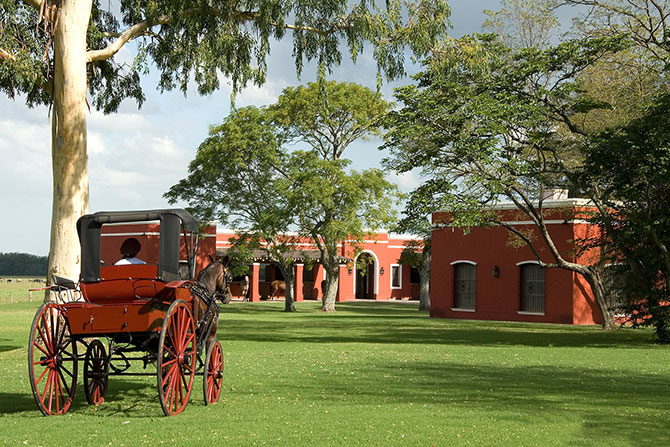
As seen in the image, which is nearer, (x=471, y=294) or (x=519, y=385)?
(x=519, y=385)

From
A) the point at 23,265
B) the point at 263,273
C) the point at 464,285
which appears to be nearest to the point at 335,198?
the point at 464,285

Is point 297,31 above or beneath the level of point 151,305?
above

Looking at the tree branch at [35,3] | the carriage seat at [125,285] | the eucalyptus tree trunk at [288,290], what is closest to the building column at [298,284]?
the eucalyptus tree trunk at [288,290]

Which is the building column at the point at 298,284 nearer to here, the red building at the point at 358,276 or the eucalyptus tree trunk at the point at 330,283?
the red building at the point at 358,276

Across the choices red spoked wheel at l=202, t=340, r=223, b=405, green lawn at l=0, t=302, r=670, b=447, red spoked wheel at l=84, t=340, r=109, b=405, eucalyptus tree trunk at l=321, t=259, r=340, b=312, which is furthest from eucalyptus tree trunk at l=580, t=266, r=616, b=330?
red spoked wheel at l=84, t=340, r=109, b=405

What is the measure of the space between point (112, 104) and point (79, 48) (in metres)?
4.90

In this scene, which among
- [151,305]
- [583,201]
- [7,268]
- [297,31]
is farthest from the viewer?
[7,268]

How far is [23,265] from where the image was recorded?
112062 mm

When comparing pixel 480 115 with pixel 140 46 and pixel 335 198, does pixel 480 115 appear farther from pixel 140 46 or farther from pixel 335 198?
pixel 335 198

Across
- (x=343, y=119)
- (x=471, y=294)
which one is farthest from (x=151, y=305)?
(x=343, y=119)

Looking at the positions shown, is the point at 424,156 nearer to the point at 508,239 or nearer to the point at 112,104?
the point at 112,104

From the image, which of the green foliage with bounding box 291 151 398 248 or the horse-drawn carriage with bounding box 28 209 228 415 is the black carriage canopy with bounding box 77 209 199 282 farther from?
the green foliage with bounding box 291 151 398 248

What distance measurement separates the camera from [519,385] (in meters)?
12.0

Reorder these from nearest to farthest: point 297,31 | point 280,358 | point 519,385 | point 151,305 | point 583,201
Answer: point 151,305 → point 519,385 → point 280,358 → point 297,31 → point 583,201
